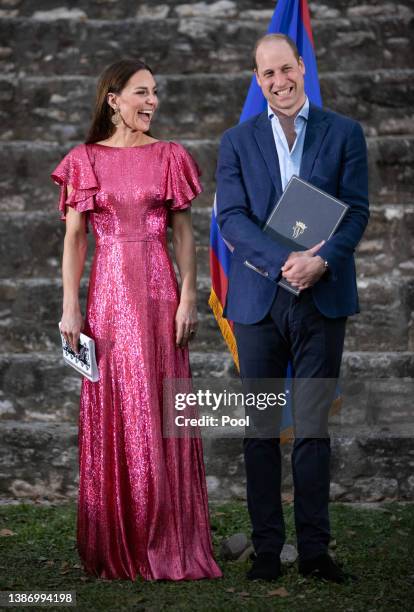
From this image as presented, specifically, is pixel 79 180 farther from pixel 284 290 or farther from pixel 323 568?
pixel 323 568

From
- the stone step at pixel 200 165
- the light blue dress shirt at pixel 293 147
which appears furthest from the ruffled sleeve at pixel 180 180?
the stone step at pixel 200 165

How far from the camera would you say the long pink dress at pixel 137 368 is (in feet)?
14.6

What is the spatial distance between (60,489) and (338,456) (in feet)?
4.69

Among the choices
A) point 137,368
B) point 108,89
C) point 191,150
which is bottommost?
point 137,368

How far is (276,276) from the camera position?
4.17 metres

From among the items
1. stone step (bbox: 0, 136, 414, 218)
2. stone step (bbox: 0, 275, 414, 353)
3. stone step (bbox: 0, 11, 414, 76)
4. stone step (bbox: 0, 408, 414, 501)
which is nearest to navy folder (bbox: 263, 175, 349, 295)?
stone step (bbox: 0, 408, 414, 501)

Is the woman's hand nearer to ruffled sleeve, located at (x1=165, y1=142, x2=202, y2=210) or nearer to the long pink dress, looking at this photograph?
the long pink dress

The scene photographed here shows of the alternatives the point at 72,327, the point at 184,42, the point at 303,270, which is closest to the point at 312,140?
the point at 303,270

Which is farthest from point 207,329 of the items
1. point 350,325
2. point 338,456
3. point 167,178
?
point 167,178

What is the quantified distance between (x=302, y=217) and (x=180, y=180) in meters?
0.55

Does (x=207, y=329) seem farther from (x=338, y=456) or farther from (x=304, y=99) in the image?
(x=304, y=99)

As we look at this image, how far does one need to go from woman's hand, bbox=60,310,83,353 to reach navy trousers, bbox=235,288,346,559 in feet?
2.05

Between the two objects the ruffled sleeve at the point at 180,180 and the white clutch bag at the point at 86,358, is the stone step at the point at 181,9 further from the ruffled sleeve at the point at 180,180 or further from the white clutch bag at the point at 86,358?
the white clutch bag at the point at 86,358

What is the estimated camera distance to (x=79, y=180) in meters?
4.49
